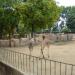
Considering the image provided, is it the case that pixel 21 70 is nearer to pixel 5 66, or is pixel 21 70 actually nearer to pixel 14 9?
pixel 5 66

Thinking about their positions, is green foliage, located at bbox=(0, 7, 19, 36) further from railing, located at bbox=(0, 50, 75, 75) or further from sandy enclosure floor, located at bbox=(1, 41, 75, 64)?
railing, located at bbox=(0, 50, 75, 75)

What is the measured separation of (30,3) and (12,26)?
3.07 m

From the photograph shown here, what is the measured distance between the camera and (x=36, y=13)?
86.9 ft

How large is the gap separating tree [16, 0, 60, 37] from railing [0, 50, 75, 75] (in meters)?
10.7

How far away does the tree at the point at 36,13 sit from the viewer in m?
26.4

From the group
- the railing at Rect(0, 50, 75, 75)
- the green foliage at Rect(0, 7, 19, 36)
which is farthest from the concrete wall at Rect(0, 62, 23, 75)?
the green foliage at Rect(0, 7, 19, 36)

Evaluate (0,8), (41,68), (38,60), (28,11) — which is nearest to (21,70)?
(41,68)

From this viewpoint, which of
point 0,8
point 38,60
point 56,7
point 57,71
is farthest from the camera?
point 56,7

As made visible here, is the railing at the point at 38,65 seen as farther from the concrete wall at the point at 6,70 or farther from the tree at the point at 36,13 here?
the tree at the point at 36,13

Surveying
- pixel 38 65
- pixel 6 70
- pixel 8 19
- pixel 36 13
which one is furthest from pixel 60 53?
pixel 36 13

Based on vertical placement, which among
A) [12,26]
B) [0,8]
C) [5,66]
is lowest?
[5,66]

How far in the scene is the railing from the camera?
1123 cm

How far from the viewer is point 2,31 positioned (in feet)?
84.3

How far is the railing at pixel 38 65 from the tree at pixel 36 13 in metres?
10.7
